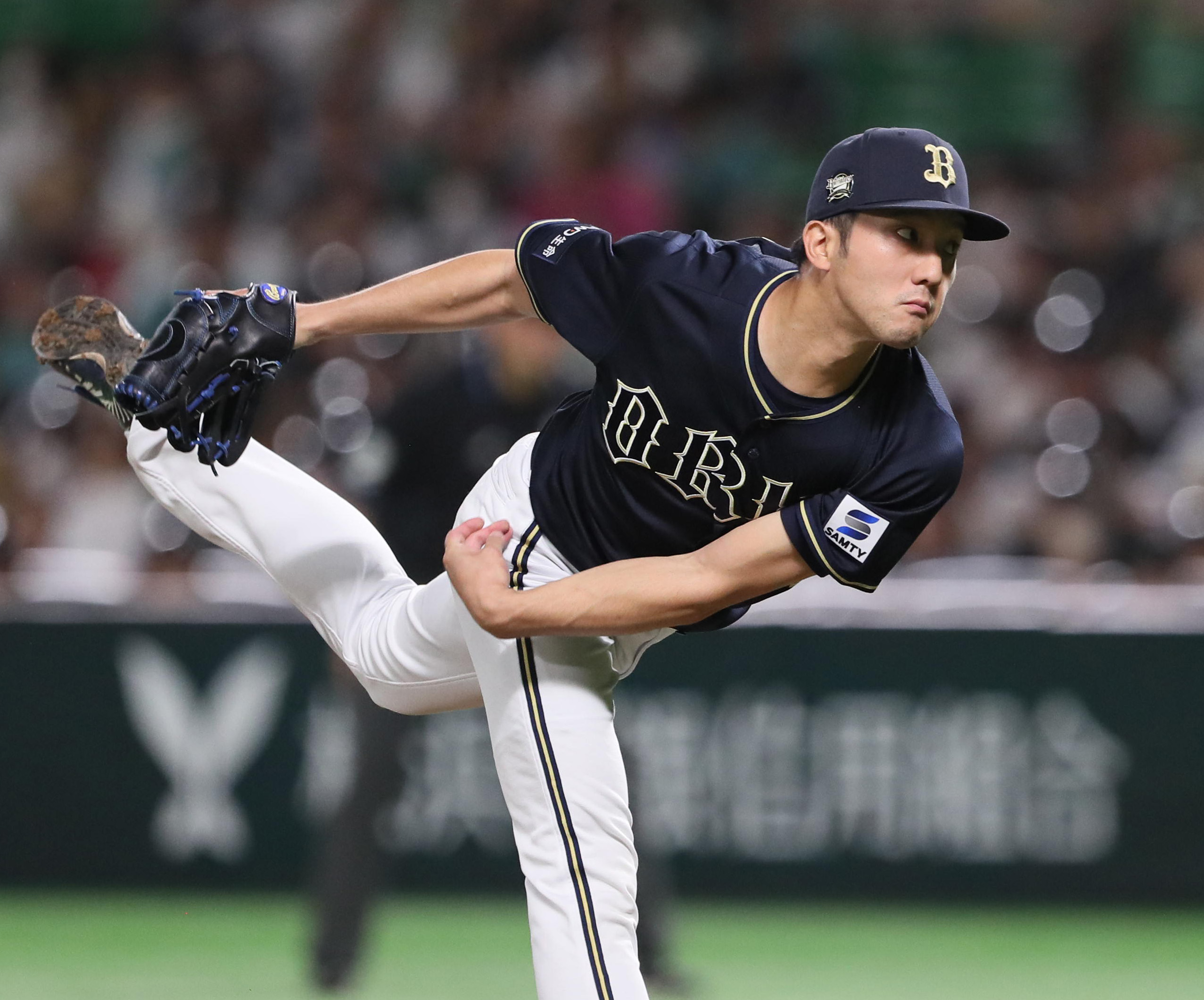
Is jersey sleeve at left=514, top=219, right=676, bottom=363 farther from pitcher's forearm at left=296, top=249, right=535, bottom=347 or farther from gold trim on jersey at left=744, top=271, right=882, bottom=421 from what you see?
gold trim on jersey at left=744, top=271, right=882, bottom=421

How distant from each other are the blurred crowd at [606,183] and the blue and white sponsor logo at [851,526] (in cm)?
420

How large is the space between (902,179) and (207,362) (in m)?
1.64

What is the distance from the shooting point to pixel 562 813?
12.5 ft

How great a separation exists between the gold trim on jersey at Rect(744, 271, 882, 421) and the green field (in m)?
2.73

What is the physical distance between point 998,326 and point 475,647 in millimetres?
5820

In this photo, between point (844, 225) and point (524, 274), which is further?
point (524, 274)

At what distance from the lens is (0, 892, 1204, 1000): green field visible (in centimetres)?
594

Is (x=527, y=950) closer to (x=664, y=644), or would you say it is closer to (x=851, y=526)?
(x=664, y=644)

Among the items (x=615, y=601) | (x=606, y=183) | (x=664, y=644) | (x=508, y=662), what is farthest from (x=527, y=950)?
(x=606, y=183)

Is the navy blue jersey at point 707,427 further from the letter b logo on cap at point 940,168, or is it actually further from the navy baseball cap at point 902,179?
the letter b logo on cap at point 940,168

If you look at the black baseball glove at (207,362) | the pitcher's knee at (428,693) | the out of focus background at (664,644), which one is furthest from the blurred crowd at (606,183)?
the black baseball glove at (207,362)

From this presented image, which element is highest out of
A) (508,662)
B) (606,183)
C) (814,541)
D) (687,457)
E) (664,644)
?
(606,183)

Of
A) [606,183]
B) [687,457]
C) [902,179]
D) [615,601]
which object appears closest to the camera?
[902,179]

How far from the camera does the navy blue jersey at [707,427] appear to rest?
369cm
